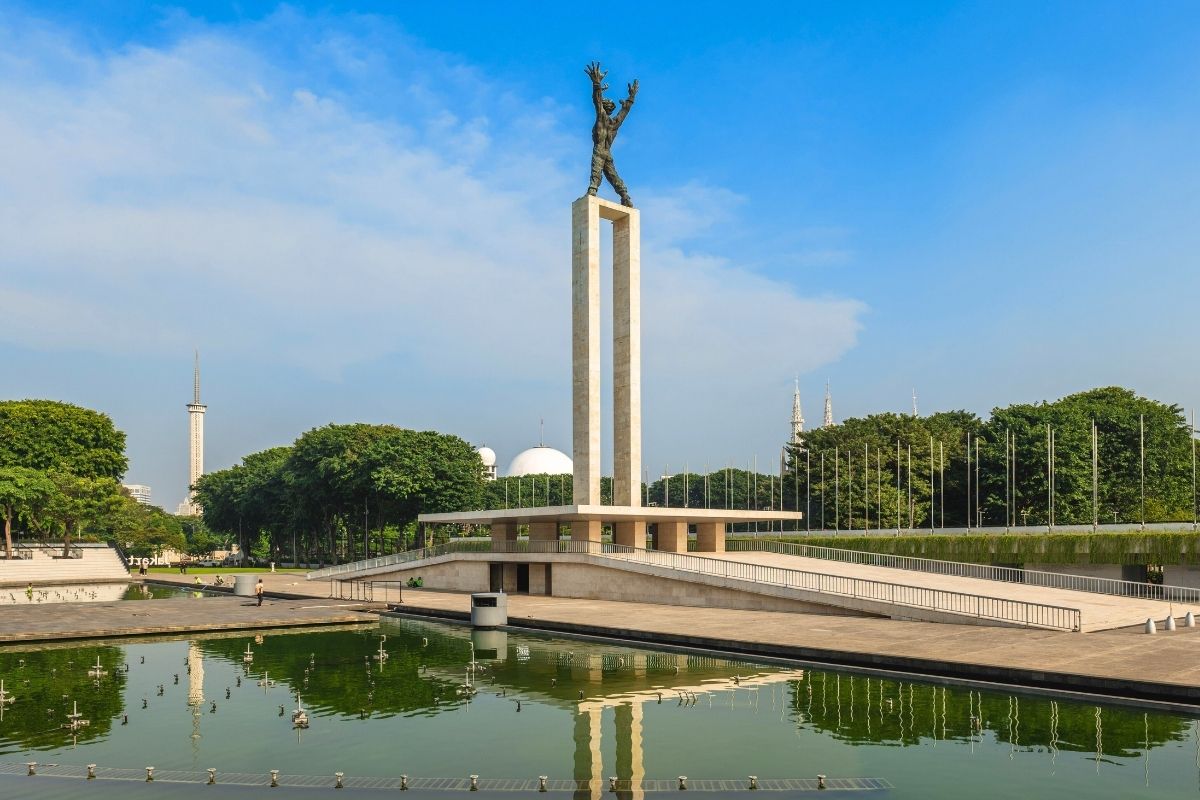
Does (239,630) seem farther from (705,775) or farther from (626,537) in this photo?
(705,775)

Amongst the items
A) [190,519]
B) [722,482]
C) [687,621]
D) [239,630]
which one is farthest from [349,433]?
[190,519]

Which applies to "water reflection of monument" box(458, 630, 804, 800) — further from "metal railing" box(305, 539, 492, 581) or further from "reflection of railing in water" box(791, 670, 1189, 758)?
"metal railing" box(305, 539, 492, 581)

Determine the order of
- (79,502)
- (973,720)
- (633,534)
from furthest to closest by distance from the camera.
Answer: (79,502), (633,534), (973,720)

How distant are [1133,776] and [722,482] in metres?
131

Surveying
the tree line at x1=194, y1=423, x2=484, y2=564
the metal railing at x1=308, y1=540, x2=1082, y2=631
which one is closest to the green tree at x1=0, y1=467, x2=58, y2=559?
the tree line at x1=194, y1=423, x2=484, y2=564

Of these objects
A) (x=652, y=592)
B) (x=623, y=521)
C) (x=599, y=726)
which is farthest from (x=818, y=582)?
(x=599, y=726)

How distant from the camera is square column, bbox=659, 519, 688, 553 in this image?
56.4 meters

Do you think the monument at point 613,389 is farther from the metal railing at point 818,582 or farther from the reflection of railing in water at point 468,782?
the reflection of railing in water at point 468,782

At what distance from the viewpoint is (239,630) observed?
37.9 m

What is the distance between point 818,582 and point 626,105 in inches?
1231

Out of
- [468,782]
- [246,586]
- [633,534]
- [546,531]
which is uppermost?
[546,531]

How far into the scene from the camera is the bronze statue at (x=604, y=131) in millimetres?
56875

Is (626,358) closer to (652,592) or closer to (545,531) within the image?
(545,531)

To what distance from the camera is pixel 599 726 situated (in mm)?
20328
